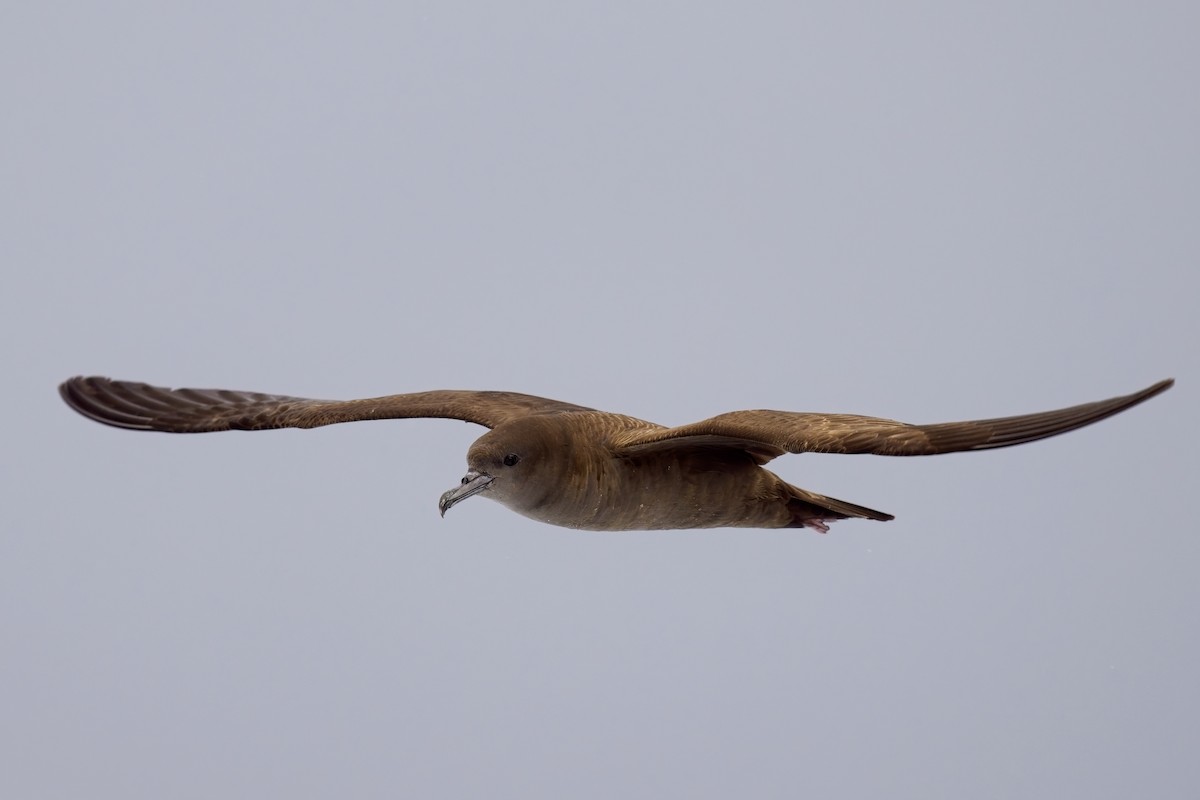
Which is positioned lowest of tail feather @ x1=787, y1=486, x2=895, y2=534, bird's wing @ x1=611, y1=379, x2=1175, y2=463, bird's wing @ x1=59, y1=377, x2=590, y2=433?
tail feather @ x1=787, y1=486, x2=895, y2=534

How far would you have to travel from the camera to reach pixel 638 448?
7.71 metres

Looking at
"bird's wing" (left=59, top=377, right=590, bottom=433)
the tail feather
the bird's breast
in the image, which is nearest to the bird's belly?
the bird's breast

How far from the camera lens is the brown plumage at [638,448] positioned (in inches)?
269

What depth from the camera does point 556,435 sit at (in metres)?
7.86

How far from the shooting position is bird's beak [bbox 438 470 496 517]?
24.6 ft

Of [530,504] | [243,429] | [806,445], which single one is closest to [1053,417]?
[806,445]

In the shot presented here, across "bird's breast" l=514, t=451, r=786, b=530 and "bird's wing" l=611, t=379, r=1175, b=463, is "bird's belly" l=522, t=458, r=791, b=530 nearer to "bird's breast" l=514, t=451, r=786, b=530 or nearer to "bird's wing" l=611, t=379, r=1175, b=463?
"bird's breast" l=514, t=451, r=786, b=530

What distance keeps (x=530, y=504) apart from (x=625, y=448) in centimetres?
57

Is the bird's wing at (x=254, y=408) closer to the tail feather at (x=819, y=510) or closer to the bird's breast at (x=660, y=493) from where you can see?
the bird's breast at (x=660, y=493)

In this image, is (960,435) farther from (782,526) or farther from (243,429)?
(243,429)

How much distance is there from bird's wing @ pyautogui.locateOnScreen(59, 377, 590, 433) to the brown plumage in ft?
0.04

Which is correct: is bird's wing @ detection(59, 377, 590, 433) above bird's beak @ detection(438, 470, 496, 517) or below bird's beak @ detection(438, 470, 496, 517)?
above

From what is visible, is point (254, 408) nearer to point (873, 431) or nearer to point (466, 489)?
point (466, 489)

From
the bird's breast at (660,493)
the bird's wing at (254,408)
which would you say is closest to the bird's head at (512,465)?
the bird's breast at (660,493)
